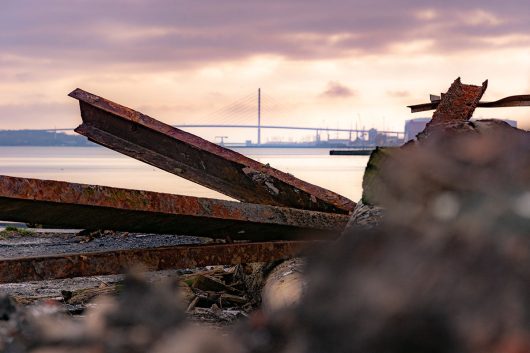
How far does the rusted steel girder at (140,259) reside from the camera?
364cm

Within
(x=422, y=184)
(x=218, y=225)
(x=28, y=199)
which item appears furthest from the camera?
(x=218, y=225)

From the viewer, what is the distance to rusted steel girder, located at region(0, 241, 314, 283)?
364cm

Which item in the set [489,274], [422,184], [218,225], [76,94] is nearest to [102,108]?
[76,94]

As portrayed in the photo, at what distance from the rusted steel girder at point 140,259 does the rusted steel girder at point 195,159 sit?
0.40 metres

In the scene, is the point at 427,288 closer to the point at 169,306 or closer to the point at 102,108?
the point at 169,306

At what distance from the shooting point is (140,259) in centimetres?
384

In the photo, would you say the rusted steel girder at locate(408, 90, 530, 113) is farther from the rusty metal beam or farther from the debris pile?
the debris pile

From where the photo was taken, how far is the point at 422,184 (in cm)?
121

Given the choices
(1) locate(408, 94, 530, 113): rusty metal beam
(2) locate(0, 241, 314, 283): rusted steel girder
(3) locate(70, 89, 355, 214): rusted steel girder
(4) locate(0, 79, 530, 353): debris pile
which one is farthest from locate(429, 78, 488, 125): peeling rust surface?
(4) locate(0, 79, 530, 353): debris pile

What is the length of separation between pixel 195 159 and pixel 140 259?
3.10ft

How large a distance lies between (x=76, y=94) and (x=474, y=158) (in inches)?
148

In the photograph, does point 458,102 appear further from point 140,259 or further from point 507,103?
Result: point 140,259

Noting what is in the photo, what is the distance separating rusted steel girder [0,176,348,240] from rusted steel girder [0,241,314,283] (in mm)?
97

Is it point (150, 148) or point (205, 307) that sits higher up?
point (150, 148)
